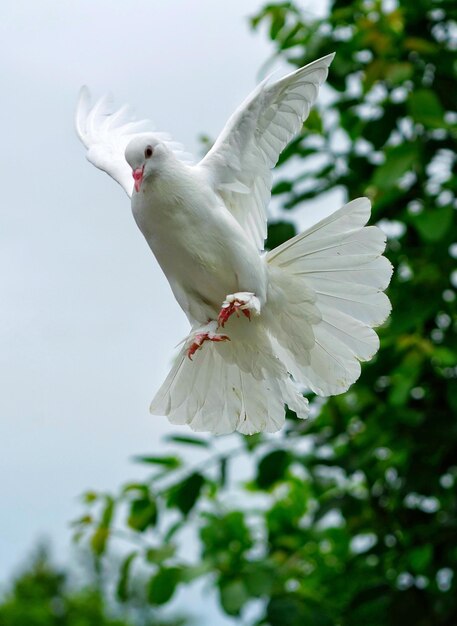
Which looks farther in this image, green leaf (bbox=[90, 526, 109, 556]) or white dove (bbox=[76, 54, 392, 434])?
green leaf (bbox=[90, 526, 109, 556])

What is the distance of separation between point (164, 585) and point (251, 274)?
2.34m

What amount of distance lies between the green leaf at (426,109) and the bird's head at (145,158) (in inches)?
77.1

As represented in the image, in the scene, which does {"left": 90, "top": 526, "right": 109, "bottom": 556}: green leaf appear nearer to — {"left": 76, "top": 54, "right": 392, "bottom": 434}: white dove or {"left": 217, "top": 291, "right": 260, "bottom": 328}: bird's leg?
{"left": 76, "top": 54, "right": 392, "bottom": 434}: white dove

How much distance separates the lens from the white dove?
353 centimetres

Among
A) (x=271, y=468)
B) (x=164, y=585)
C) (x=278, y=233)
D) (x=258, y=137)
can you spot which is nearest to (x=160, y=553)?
(x=164, y=585)

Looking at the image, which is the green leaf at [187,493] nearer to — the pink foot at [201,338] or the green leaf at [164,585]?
the green leaf at [164,585]

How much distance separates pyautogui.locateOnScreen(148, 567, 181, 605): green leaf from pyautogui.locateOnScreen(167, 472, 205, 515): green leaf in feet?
0.94

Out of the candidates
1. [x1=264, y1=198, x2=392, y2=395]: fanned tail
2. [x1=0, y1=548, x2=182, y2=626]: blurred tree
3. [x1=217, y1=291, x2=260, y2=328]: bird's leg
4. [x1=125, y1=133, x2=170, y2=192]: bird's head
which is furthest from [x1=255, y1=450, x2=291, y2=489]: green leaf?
[x1=0, y1=548, x2=182, y2=626]: blurred tree

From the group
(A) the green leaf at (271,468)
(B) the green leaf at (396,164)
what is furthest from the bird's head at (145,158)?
(A) the green leaf at (271,468)

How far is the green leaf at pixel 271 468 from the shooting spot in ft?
19.1

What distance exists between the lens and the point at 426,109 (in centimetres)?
529

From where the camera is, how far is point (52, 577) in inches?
2057

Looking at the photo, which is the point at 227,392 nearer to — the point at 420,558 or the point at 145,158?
the point at 145,158

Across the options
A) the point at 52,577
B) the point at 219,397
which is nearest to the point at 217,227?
the point at 219,397
